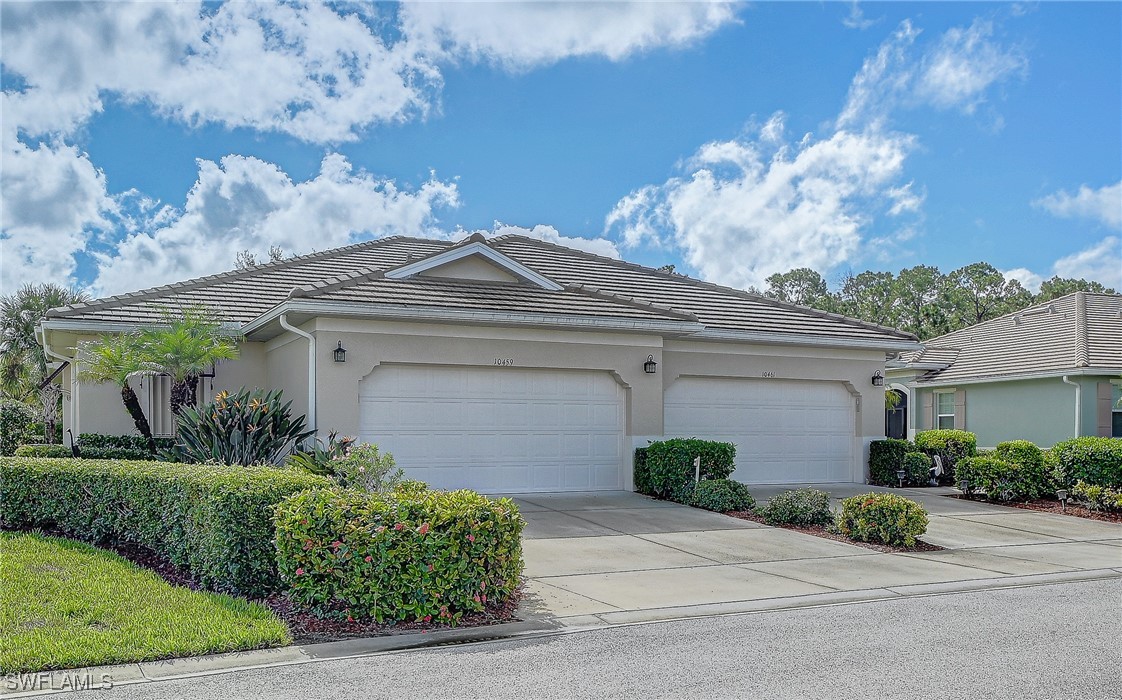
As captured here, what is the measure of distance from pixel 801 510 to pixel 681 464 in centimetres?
260

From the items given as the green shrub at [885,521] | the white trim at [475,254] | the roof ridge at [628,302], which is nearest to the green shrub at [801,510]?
the green shrub at [885,521]

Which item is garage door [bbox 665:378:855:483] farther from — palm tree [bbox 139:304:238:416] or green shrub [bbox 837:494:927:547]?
palm tree [bbox 139:304:238:416]

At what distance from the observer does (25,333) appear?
92.5ft

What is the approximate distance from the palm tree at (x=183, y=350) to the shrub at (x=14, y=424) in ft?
40.8

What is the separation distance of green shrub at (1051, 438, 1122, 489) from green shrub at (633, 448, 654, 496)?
24.5 feet

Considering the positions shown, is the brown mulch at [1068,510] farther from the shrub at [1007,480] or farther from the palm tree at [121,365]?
the palm tree at [121,365]

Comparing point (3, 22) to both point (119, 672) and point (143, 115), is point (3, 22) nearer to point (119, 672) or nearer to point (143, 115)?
point (143, 115)

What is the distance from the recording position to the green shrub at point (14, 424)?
23.7 metres

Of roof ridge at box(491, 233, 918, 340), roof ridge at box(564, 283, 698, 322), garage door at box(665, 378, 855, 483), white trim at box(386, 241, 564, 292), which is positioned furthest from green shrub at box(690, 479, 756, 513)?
roof ridge at box(491, 233, 918, 340)

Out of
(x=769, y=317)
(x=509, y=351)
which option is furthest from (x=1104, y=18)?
(x=509, y=351)

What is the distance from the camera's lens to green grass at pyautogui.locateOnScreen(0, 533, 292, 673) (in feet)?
18.1

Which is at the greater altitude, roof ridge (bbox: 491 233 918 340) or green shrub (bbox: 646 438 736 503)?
roof ridge (bbox: 491 233 918 340)

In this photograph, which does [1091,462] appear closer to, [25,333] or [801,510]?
[801,510]

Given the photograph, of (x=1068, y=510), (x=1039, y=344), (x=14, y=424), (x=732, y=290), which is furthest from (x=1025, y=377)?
(x=14, y=424)
